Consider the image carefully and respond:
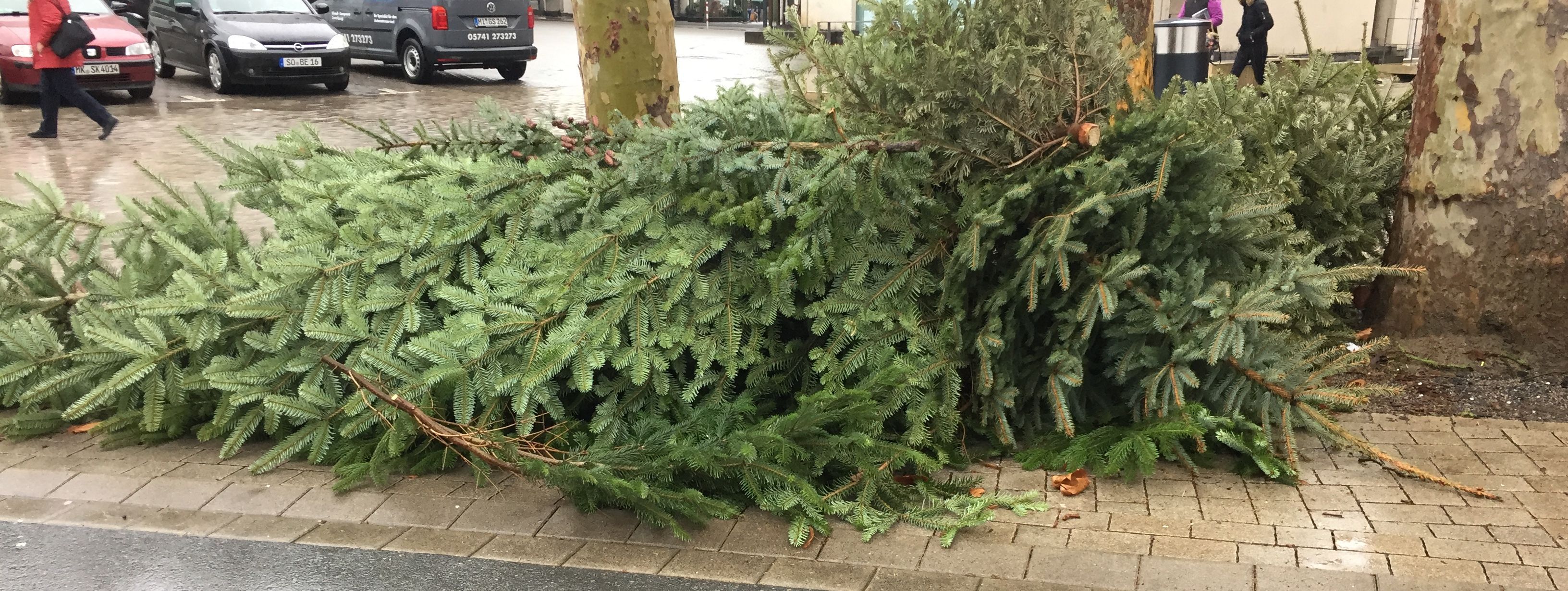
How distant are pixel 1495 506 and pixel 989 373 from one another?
1.57 meters

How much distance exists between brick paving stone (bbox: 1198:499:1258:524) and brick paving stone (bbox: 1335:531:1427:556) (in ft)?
0.81

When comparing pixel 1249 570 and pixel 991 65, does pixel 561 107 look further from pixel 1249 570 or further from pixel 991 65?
pixel 1249 570

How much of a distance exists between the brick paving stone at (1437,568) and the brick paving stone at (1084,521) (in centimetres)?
78

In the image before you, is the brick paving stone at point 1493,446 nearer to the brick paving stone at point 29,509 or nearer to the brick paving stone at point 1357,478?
the brick paving stone at point 1357,478

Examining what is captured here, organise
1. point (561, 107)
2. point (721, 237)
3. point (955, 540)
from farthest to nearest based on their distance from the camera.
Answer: point (561, 107)
point (721, 237)
point (955, 540)

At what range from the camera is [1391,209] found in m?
5.45

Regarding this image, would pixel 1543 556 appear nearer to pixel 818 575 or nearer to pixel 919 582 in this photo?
pixel 919 582

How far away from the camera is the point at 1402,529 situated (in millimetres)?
3475

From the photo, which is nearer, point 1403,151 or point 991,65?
point 991,65

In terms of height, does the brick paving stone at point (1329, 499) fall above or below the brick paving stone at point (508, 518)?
above

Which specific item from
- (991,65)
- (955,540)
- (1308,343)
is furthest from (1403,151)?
(955,540)

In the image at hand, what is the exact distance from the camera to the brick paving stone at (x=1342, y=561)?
324 cm

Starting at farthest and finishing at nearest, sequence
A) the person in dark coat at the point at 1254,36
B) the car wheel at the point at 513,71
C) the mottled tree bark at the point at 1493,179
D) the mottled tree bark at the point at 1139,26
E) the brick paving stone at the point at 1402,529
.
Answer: the car wheel at the point at 513,71 → the person in dark coat at the point at 1254,36 → the mottled tree bark at the point at 1139,26 → the mottled tree bark at the point at 1493,179 → the brick paving stone at the point at 1402,529

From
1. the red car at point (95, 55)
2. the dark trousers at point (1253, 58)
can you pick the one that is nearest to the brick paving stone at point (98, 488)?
the red car at point (95, 55)
